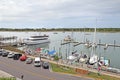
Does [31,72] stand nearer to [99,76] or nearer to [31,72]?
[31,72]

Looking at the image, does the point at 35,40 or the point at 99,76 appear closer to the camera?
the point at 99,76

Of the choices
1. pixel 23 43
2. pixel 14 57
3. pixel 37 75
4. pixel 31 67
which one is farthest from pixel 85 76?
pixel 23 43

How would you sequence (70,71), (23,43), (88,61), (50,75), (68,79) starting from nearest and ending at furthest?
(68,79)
(50,75)
(70,71)
(88,61)
(23,43)

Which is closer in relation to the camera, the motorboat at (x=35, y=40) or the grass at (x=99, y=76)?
the grass at (x=99, y=76)

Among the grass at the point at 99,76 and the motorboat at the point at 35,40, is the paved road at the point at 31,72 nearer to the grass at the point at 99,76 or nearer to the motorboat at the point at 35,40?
the grass at the point at 99,76

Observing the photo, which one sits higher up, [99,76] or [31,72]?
[31,72]

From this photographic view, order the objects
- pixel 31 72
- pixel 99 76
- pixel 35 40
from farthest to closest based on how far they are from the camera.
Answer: pixel 35 40 → pixel 31 72 → pixel 99 76

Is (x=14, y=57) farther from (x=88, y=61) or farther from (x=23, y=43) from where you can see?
(x=23, y=43)

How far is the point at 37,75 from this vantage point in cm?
4372

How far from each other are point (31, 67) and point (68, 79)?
13.7 m

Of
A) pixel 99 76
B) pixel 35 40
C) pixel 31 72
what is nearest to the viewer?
pixel 99 76

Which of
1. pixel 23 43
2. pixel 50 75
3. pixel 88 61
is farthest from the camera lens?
pixel 23 43

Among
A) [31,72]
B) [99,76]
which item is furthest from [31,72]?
[99,76]

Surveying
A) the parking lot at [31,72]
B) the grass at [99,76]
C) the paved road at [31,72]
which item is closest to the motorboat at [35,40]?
the parking lot at [31,72]
